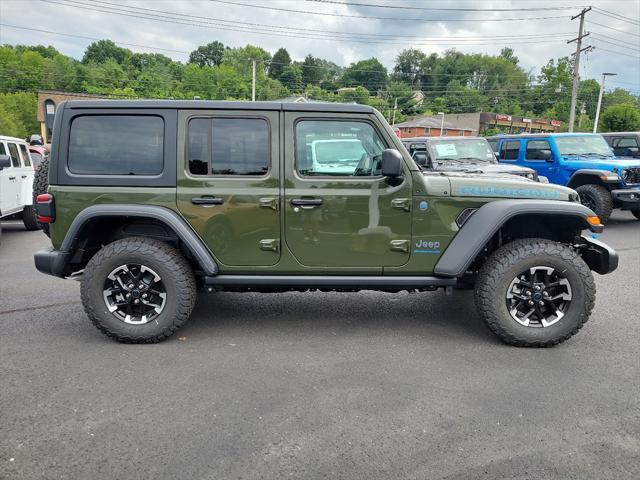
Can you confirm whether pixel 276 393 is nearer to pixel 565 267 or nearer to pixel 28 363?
pixel 28 363

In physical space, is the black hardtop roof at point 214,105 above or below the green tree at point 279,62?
below

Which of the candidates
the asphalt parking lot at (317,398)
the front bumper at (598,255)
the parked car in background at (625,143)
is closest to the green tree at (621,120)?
the parked car in background at (625,143)

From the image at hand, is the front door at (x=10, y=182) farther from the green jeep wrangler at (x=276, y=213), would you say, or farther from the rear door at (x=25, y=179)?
the green jeep wrangler at (x=276, y=213)

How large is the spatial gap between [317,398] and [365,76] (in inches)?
4490

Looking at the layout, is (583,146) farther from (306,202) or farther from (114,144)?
(114,144)

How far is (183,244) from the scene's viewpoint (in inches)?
155

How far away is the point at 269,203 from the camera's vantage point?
3756 mm

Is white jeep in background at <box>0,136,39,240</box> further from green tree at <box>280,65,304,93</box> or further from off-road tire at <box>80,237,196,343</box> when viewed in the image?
green tree at <box>280,65,304,93</box>

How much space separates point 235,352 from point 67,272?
1560mm

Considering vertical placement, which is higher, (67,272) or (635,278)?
(67,272)

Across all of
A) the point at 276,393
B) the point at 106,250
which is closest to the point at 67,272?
the point at 106,250

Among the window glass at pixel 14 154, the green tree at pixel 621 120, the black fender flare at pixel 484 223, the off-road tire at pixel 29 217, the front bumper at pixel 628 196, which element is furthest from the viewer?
the green tree at pixel 621 120

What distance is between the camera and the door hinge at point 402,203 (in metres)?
3.78

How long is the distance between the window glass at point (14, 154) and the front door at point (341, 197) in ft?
24.1
